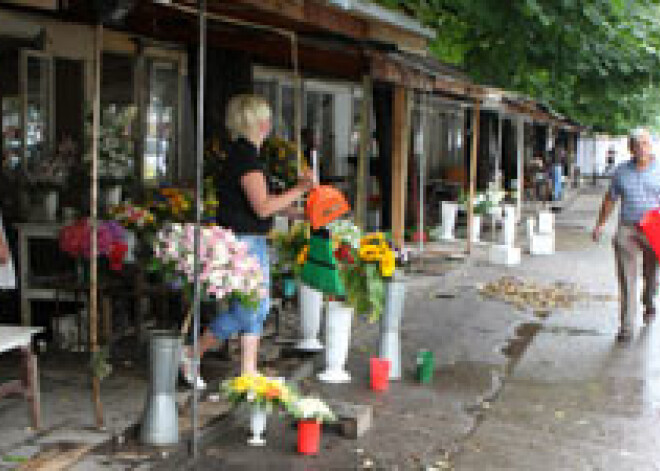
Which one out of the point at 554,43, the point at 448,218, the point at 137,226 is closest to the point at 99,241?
the point at 137,226

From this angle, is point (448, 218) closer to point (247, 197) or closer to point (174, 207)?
point (174, 207)

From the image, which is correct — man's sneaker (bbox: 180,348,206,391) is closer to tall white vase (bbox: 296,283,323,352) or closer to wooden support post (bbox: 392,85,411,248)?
tall white vase (bbox: 296,283,323,352)

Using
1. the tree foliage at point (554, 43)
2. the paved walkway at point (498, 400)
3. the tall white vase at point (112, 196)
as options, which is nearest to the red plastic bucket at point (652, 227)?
the paved walkway at point (498, 400)

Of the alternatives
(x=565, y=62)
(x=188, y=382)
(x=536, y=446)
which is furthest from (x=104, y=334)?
(x=565, y=62)

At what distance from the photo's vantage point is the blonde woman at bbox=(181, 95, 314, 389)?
514 cm

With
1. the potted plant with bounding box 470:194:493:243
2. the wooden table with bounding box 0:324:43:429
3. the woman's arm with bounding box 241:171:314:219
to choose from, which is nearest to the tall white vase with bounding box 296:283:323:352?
the woman's arm with bounding box 241:171:314:219

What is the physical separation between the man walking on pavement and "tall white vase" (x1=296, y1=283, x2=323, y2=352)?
3147 mm

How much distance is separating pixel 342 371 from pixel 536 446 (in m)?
1.67

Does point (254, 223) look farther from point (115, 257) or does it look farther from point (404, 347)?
point (404, 347)

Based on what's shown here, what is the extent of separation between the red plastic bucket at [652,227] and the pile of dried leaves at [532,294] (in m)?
2.18

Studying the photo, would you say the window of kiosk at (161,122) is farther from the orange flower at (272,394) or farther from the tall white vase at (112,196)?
the orange flower at (272,394)

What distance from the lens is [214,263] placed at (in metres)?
4.84

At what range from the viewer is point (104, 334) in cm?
653

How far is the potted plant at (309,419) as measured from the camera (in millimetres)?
4789
